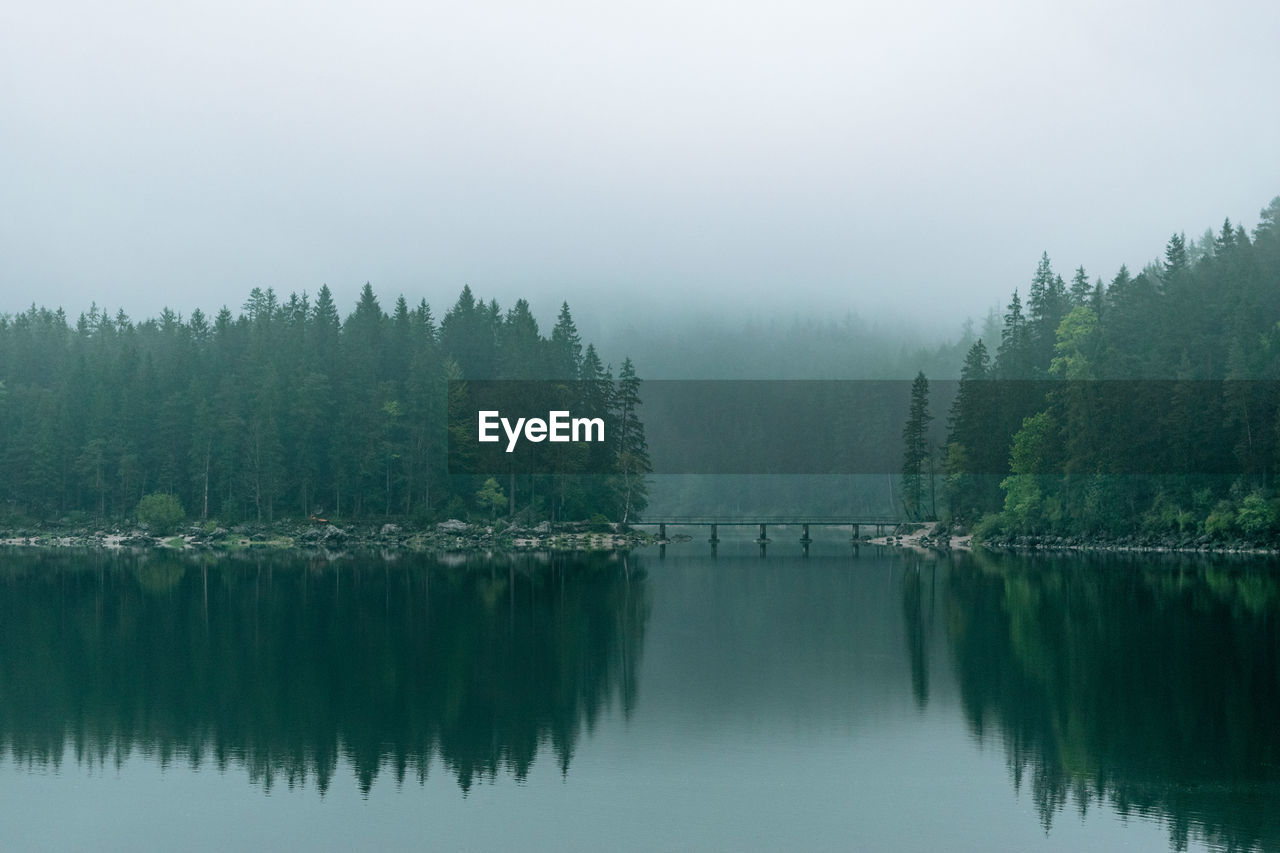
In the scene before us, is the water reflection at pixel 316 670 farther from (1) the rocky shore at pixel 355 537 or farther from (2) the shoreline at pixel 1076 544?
(2) the shoreline at pixel 1076 544

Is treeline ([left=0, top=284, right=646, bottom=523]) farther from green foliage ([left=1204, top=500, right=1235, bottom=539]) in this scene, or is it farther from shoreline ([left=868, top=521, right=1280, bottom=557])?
green foliage ([left=1204, top=500, right=1235, bottom=539])

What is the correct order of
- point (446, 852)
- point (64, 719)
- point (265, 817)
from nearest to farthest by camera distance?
point (446, 852) < point (265, 817) < point (64, 719)

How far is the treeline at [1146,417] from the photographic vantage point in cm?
8138

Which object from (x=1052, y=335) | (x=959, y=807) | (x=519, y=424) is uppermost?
(x=1052, y=335)

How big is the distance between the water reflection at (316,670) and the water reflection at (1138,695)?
10668 millimetres

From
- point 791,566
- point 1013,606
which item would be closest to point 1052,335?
point 791,566

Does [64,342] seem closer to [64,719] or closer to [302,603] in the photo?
[302,603]

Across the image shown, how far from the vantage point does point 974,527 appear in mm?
101562

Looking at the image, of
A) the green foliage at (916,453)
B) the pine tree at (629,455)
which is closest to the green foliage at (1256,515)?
the green foliage at (916,453)

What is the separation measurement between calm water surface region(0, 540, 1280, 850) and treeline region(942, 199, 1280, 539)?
30321mm

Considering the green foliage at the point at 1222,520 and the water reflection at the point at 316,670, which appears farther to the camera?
the green foliage at the point at 1222,520

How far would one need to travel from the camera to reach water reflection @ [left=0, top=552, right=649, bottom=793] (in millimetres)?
26766

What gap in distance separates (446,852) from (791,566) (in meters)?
64.3
